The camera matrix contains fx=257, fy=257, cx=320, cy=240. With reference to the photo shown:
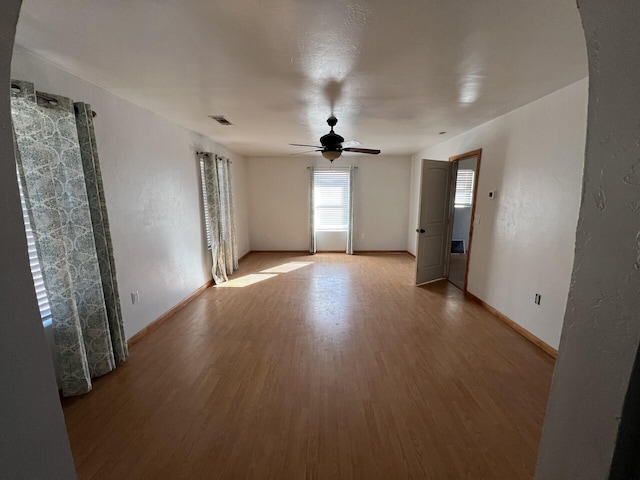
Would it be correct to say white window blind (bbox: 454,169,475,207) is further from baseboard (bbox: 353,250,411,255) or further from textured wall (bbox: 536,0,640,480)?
textured wall (bbox: 536,0,640,480)

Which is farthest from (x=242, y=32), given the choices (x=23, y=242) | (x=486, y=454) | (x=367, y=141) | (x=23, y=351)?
(x=367, y=141)

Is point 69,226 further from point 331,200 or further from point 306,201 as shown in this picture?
point 331,200

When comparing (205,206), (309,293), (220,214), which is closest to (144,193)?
(205,206)

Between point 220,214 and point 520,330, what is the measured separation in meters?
4.33

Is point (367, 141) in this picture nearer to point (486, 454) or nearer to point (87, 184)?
point (87, 184)

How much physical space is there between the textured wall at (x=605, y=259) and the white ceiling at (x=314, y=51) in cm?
103

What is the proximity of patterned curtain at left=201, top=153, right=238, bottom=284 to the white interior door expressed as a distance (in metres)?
3.27

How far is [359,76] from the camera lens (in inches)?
74.2

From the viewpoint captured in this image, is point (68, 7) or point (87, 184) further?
point (87, 184)

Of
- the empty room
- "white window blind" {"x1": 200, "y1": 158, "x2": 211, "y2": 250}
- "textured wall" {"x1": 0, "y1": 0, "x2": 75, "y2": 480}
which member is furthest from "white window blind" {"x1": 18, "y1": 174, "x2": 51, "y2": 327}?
"white window blind" {"x1": 200, "y1": 158, "x2": 211, "y2": 250}

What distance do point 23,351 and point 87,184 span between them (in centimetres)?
196

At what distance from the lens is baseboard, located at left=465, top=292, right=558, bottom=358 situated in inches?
93.7

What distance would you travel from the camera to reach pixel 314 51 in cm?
155

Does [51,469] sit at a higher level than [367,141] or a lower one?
lower
